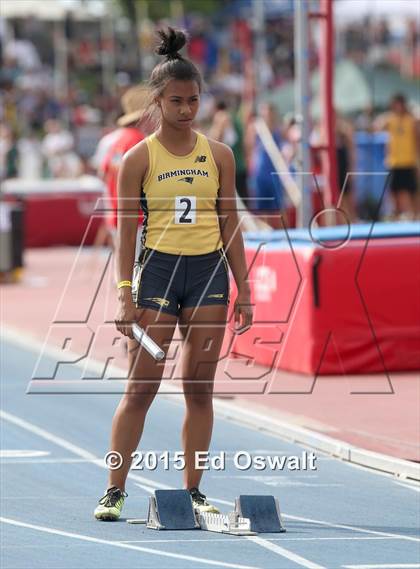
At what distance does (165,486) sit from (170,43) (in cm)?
263

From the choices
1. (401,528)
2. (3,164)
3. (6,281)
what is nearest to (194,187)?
(401,528)

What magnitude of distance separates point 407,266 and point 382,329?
21.5 inches

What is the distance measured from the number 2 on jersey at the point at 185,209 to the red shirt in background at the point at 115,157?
5.22m

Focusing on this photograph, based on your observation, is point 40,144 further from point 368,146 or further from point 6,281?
point 6,281

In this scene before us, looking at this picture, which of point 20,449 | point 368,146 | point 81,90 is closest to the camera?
point 20,449

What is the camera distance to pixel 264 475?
9.46m

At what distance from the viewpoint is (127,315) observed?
24.8ft

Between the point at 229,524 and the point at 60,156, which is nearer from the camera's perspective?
the point at 229,524

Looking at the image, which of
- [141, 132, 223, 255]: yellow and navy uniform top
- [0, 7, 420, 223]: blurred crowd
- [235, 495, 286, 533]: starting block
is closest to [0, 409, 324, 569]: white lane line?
[235, 495, 286, 533]: starting block

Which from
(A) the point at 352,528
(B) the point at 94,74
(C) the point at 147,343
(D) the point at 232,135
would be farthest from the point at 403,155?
(B) the point at 94,74

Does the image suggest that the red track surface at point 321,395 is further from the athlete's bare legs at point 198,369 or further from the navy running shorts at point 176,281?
the navy running shorts at point 176,281

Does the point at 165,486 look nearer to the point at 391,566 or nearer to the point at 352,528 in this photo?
the point at 352,528

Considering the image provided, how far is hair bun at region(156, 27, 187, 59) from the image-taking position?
7.71 metres

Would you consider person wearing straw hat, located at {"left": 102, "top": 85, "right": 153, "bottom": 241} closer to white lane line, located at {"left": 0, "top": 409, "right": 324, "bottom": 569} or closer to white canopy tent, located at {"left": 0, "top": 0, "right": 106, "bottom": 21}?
white lane line, located at {"left": 0, "top": 409, "right": 324, "bottom": 569}
